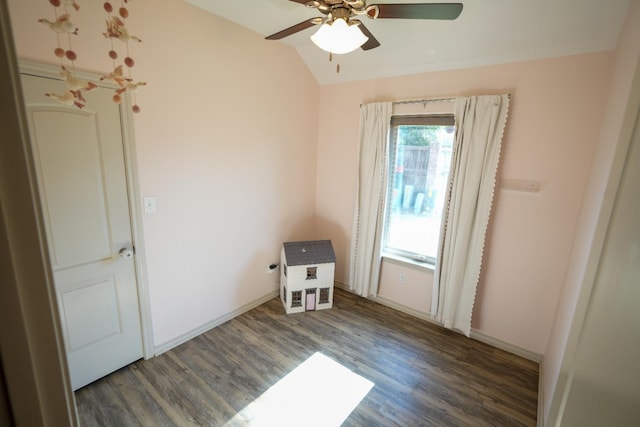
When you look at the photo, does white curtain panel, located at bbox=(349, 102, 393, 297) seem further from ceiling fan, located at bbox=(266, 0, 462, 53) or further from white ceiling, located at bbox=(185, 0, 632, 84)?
ceiling fan, located at bbox=(266, 0, 462, 53)

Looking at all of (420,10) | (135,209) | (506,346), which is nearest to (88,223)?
(135,209)

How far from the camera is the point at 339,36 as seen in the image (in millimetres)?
1528

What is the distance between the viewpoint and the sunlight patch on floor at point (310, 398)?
182 centimetres

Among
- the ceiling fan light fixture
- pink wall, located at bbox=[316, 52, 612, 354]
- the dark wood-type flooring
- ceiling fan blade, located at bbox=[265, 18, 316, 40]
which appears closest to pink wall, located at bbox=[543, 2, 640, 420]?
pink wall, located at bbox=[316, 52, 612, 354]

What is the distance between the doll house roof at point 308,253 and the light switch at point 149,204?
1.31m

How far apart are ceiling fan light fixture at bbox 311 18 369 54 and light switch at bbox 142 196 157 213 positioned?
5.18 ft

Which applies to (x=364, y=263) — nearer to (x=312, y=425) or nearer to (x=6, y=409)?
(x=312, y=425)

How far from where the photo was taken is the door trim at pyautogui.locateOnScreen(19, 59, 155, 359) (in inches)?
71.3

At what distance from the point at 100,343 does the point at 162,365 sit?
1.53 ft

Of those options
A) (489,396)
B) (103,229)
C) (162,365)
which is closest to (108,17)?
(103,229)

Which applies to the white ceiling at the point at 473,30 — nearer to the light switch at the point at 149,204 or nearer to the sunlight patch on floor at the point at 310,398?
the light switch at the point at 149,204

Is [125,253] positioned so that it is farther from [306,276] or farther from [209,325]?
[306,276]

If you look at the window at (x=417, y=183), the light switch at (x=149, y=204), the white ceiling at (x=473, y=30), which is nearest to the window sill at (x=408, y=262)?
the window at (x=417, y=183)

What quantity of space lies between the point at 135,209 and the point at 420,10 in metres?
2.17
